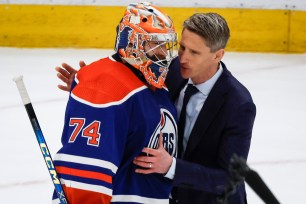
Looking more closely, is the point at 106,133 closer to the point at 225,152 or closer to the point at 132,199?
the point at 132,199

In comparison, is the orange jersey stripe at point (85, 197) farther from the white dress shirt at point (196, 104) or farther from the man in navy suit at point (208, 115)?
the white dress shirt at point (196, 104)

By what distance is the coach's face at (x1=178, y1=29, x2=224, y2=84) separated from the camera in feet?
5.66

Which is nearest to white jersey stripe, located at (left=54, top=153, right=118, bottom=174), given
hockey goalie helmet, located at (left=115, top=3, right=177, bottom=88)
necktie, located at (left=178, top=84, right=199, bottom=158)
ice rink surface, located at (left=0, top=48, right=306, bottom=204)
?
hockey goalie helmet, located at (left=115, top=3, right=177, bottom=88)

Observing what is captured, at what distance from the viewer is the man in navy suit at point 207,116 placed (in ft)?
5.58

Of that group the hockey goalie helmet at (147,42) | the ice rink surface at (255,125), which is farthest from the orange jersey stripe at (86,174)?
the ice rink surface at (255,125)

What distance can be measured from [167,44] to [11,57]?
12.9ft

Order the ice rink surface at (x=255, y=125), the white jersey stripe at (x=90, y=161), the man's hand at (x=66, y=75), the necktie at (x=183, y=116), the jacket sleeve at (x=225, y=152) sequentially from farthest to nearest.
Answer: the ice rink surface at (x=255, y=125) < the man's hand at (x=66, y=75) < the necktie at (x=183, y=116) < the jacket sleeve at (x=225, y=152) < the white jersey stripe at (x=90, y=161)

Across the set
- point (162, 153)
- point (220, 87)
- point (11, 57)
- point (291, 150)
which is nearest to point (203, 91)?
point (220, 87)

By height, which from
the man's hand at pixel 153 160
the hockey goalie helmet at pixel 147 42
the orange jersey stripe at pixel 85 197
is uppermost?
the hockey goalie helmet at pixel 147 42

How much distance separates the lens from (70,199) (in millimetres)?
1499

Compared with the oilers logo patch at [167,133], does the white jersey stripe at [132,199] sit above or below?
below

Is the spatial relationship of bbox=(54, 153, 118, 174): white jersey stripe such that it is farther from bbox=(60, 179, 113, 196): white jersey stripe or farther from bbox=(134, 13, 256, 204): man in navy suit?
bbox=(134, 13, 256, 204): man in navy suit

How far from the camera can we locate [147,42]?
1574mm

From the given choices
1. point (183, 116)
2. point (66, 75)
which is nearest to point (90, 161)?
point (183, 116)
